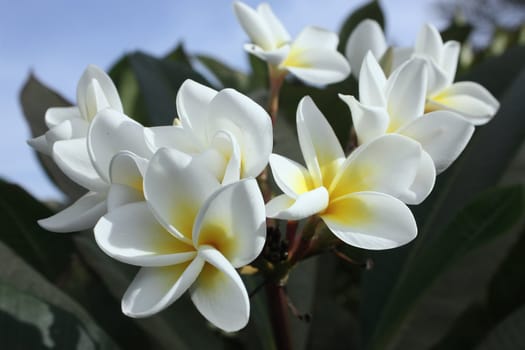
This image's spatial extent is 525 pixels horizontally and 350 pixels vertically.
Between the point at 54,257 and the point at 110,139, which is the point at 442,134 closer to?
the point at 110,139

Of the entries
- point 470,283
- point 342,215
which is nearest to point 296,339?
point 470,283

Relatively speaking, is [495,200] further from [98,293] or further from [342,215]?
[98,293]

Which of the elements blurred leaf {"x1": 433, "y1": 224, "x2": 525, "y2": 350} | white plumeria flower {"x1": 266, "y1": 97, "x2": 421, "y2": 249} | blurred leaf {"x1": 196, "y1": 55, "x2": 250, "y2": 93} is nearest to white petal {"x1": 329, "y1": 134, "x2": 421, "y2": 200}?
white plumeria flower {"x1": 266, "y1": 97, "x2": 421, "y2": 249}

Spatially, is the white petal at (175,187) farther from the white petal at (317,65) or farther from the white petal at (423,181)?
the white petal at (317,65)

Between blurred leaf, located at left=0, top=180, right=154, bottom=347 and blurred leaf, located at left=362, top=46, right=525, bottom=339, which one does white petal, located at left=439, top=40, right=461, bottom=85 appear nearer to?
blurred leaf, located at left=362, top=46, right=525, bottom=339

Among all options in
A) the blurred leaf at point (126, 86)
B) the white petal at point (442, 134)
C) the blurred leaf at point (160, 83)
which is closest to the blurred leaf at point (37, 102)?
the blurred leaf at point (160, 83)
